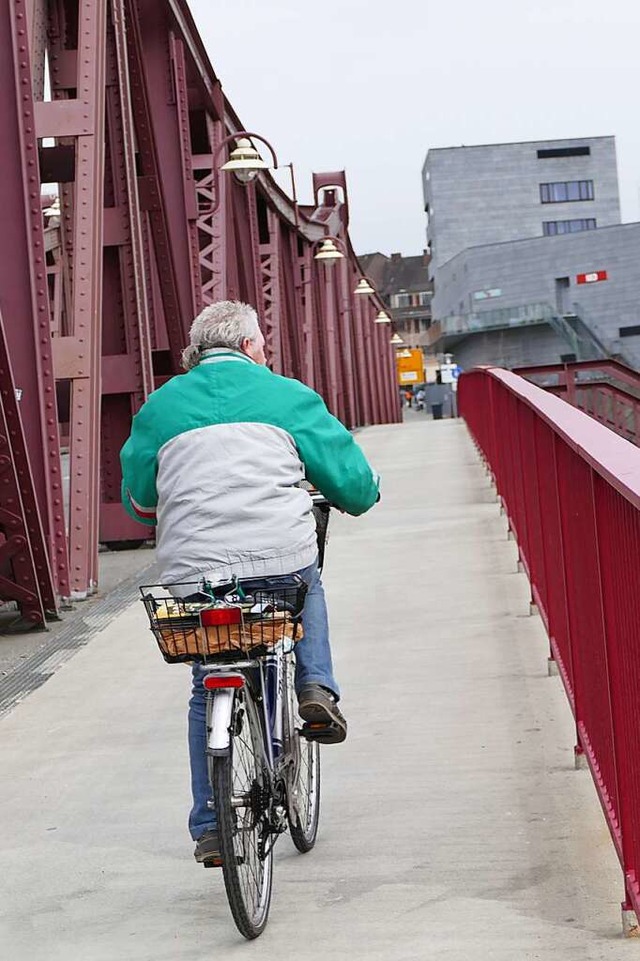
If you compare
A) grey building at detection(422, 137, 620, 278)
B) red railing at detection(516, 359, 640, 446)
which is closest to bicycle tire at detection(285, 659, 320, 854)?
red railing at detection(516, 359, 640, 446)

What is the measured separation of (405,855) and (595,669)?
813 mm

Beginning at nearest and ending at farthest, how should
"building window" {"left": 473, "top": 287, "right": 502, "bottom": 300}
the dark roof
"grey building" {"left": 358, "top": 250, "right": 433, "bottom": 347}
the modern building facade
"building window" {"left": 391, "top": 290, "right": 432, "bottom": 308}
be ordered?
the modern building facade < "building window" {"left": 473, "top": 287, "right": 502, "bottom": 300} < "grey building" {"left": 358, "top": 250, "right": 433, "bottom": 347} < "building window" {"left": 391, "top": 290, "right": 432, "bottom": 308} < the dark roof

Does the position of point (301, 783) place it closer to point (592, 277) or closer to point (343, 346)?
point (343, 346)

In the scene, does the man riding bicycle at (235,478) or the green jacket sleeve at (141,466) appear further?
the green jacket sleeve at (141,466)

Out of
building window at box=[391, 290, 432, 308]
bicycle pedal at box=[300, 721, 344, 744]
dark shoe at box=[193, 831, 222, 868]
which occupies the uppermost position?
building window at box=[391, 290, 432, 308]

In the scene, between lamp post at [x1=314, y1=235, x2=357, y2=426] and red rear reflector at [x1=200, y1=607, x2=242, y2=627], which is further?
lamp post at [x1=314, y1=235, x2=357, y2=426]

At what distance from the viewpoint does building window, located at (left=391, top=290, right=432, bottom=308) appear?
19088cm

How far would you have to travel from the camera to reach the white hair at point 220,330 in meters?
4.63

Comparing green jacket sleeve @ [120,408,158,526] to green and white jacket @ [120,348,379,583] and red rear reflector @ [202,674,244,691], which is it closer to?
green and white jacket @ [120,348,379,583]

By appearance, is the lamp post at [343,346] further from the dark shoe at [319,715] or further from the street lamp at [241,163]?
the dark shoe at [319,715]

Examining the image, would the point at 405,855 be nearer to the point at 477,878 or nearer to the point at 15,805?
the point at 477,878

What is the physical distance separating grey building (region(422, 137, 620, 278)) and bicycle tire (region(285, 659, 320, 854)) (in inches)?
5179

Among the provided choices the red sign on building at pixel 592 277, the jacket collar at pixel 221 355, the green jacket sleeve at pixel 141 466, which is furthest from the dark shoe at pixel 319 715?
the red sign on building at pixel 592 277

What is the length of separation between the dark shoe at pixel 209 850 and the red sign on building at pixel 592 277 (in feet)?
354
